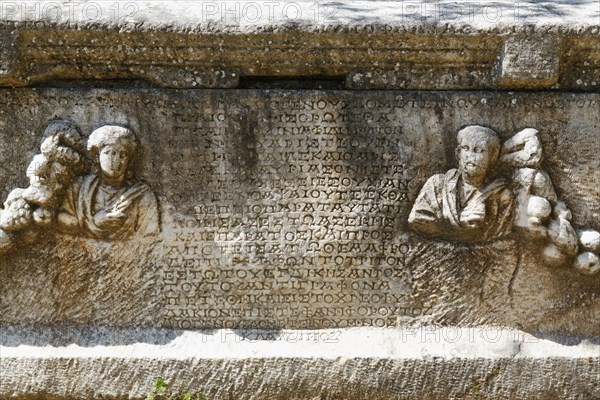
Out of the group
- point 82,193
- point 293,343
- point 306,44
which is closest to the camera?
point 306,44

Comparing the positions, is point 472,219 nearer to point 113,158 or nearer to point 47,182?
point 113,158

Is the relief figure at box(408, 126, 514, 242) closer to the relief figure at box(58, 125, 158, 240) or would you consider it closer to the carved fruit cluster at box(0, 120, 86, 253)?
the relief figure at box(58, 125, 158, 240)

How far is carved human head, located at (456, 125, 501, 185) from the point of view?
3426 mm

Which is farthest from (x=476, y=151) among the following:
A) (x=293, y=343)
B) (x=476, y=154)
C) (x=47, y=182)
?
(x=47, y=182)

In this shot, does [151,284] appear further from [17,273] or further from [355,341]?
[355,341]

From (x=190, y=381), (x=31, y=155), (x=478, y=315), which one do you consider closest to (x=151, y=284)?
(x=190, y=381)

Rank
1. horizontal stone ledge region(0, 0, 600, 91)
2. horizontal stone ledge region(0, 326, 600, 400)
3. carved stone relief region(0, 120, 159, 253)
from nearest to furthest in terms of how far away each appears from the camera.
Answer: horizontal stone ledge region(0, 0, 600, 91), carved stone relief region(0, 120, 159, 253), horizontal stone ledge region(0, 326, 600, 400)

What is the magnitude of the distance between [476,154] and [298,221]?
0.78 meters

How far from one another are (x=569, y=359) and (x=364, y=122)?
1321mm

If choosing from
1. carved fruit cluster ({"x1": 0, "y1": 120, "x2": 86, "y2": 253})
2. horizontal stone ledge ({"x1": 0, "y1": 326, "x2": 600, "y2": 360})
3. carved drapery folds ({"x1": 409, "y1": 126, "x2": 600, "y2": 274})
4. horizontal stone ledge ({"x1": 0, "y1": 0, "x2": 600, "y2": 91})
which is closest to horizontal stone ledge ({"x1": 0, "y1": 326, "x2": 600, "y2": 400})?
horizontal stone ledge ({"x1": 0, "y1": 326, "x2": 600, "y2": 360})

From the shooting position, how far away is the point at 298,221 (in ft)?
11.8

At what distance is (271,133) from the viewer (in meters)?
3.53

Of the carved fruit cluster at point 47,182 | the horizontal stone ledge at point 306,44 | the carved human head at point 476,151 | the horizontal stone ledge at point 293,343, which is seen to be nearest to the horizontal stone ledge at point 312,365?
the horizontal stone ledge at point 293,343

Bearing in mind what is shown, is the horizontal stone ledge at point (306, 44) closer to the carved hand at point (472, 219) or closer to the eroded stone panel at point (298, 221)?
the eroded stone panel at point (298, 221)
